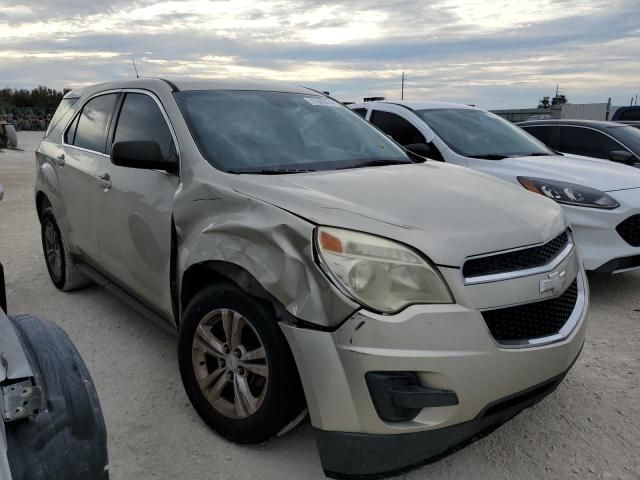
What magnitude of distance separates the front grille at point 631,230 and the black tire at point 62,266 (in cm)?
438

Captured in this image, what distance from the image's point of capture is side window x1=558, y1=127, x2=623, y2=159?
7.39 meters

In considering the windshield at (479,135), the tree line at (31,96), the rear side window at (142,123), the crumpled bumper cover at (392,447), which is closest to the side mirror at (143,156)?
the rear side window at (142,123)

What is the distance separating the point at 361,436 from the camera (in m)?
2.10

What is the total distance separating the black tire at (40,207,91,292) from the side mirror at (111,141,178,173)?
1883mm

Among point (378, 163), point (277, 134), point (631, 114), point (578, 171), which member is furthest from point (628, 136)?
point (631, 114)

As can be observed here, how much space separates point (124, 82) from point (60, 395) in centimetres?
300

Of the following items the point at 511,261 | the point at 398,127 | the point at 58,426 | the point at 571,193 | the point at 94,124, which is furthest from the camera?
the point at 398,127

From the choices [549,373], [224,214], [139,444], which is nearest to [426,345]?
[549,373]

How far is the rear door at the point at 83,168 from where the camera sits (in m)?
3.89

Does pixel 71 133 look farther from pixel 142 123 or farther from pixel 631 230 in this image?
pixel 631 230

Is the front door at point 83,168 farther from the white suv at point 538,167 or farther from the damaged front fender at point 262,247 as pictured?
the white suv at point 538,167

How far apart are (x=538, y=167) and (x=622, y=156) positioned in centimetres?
263

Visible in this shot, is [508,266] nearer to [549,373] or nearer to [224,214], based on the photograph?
[549,373]

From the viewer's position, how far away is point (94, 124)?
416 centimetres
